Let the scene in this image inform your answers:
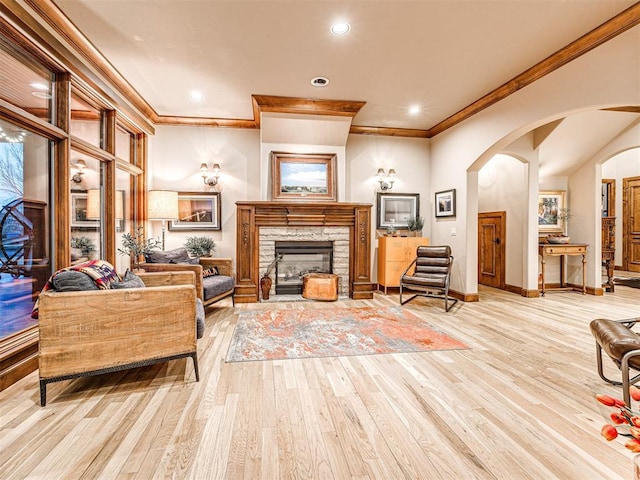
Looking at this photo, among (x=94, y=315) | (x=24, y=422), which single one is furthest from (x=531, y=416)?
(x=24, y=422)

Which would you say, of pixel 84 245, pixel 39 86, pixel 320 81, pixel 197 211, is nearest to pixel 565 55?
pixel 320 81

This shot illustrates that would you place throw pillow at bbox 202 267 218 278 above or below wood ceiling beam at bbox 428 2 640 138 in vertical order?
below

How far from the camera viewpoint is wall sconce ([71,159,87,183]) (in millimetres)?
3304

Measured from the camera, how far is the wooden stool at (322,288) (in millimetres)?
4941

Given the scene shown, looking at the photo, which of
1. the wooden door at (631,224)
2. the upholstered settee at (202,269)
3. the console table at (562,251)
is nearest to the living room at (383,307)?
the console table at (562,251)

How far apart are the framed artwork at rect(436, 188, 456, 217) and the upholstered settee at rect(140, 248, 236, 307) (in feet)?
12.3

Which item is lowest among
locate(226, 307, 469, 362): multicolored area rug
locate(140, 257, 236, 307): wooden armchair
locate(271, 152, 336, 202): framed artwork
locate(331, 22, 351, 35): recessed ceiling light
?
locate(226, 307, 469, 362): multicolored area rug

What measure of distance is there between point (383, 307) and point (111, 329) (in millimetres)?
3406

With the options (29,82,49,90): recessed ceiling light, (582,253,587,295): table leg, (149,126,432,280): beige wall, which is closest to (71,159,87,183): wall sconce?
(29,82,49,90): recessed ceiling light

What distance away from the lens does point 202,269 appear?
3895 mm

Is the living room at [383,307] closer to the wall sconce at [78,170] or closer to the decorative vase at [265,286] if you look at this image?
the wall sconce at [78,170]

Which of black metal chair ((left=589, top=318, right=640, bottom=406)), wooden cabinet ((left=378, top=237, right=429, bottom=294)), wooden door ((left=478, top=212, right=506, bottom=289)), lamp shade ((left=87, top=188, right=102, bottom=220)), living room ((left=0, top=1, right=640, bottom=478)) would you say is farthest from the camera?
wooden door ((left=478, top=212, right=506, bottom=289))

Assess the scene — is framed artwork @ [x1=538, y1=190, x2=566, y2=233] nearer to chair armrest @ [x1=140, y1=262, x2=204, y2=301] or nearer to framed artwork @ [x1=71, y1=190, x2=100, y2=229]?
chair armrest @ [x1=140, y1=262, x2=204, y2=301]

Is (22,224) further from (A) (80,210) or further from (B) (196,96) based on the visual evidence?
(B) (196,96)
